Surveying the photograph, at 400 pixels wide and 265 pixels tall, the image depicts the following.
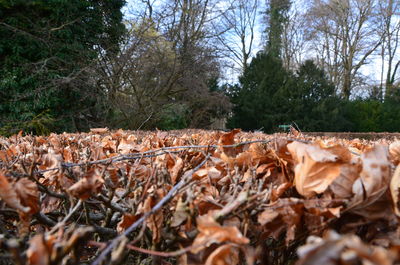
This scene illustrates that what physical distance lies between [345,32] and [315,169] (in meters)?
28.1

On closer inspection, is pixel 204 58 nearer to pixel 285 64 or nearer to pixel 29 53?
pixel 29 53

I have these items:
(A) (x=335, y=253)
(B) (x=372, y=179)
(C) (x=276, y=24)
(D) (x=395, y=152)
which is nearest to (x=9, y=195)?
(A) (x=335, y=253)

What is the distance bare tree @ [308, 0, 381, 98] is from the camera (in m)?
24.3

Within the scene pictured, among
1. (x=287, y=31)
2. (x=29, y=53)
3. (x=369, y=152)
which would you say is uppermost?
(x=287, y=31)

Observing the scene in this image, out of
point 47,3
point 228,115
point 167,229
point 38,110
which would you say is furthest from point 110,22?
point 167,229

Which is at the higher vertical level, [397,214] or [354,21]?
[354,21]

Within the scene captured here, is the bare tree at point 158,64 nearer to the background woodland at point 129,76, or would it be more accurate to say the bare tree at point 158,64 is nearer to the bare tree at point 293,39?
the background woodland at point 129,76

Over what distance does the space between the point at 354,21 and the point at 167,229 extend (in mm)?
28335

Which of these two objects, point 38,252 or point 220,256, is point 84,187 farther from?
point 220,256

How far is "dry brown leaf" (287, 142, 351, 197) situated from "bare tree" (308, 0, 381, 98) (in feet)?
89.9

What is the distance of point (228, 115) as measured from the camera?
923 inches

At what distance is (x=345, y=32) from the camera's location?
82.2 feet

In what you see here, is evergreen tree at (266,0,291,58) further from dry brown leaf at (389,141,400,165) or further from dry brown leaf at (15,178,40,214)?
dry brown leaf at (15,178,40,214)

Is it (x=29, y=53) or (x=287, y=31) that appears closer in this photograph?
(x=29, y=53)
